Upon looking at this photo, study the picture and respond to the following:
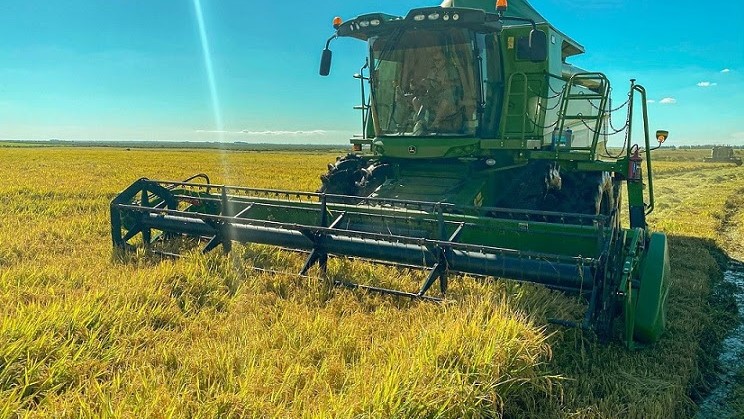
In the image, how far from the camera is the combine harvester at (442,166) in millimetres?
4094

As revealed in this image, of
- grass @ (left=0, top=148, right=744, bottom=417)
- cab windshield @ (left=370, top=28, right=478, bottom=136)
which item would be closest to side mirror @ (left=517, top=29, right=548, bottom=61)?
cab windshield @ (left=370, top=28, right=478, bottom=136)

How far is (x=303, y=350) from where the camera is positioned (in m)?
2.74

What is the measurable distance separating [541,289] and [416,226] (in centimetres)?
119

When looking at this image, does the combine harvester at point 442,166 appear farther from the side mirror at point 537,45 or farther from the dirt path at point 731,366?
the dirt path at point 731,366

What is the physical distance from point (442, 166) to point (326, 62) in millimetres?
1716

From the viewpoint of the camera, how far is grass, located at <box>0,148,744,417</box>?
7.04ft

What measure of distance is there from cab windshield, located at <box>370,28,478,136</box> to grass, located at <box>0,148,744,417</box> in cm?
193

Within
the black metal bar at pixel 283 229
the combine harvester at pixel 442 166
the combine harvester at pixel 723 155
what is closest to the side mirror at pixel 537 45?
the combine harvester at pixel 442 166

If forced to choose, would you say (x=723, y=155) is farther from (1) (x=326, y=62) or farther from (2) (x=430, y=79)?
(1) (x=326, y=62)

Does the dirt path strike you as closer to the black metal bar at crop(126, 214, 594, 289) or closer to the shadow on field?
the shadow on field

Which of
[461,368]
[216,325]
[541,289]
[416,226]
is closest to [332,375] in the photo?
[461,368]

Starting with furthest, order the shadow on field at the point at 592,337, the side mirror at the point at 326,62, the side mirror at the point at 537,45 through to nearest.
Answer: the side mirror at the point at 326,62 → the side mirror at the point at 537,45 → the shadow on field at the point at 592,337

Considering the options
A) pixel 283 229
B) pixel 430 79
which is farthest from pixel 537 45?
pixel 283 229

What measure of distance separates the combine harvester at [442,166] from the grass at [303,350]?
0.40 m
